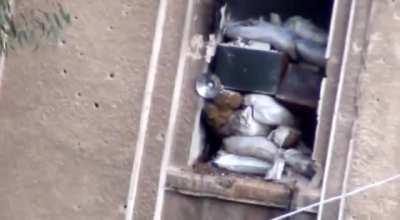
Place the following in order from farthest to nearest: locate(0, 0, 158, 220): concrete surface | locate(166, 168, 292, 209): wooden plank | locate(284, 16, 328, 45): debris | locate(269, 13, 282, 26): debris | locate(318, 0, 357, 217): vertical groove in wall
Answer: locate(269, 13, 282, 26): debris, locate(284, 16, 328, 45): debris, locate(0, 0, 158, 220): concrete surface, locate(166, 168, 292, 209): wooden plank, locate(318, 0, 357, 217): vertical groove in wall

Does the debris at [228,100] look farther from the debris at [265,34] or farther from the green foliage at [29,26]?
the green foliage at [29,26]

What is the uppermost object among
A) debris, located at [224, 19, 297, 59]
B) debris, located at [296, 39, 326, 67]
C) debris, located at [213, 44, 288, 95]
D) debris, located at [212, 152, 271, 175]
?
debris, located at [224, 19, 297, 59]

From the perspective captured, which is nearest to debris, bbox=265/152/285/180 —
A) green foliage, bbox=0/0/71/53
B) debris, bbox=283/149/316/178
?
debris, bbox=283/149/316/178

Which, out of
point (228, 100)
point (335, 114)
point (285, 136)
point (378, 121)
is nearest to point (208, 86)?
point (228, 100)

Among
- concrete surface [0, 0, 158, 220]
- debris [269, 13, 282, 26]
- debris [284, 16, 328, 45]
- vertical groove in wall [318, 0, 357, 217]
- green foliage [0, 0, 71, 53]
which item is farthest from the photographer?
debris [269, 13, 282, 26]

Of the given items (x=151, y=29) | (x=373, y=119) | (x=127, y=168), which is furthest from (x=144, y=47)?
(x=373, y=119)

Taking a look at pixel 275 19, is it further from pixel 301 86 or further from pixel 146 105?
pixel 146 105

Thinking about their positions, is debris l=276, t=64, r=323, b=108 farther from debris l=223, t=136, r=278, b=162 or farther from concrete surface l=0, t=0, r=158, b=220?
concrete surface l=0, t=0, r=158, b=220

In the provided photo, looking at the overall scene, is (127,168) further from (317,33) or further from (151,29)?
(317,33)
